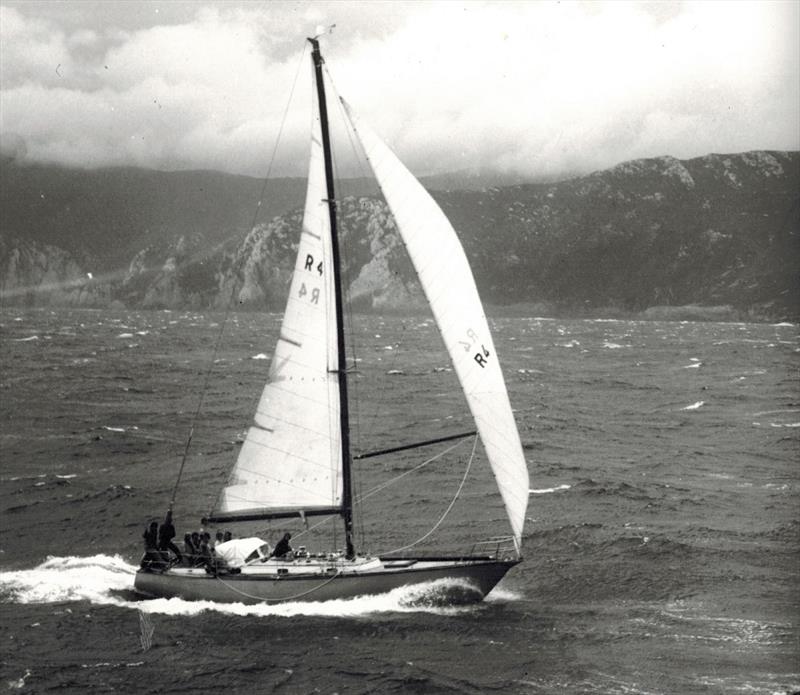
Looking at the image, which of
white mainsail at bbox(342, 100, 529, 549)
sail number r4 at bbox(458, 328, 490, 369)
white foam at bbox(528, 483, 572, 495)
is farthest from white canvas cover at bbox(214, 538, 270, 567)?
white foam at bbox(528, 483, 572, 495)

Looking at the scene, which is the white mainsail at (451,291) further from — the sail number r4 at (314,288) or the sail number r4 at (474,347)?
the sail number r4 at (314,288)

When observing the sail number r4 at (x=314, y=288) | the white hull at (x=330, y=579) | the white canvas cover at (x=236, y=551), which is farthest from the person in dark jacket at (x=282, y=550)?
the sail number r4 at (x=314, y=288)

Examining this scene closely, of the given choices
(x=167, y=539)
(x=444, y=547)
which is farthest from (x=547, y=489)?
(x=167, y=539)

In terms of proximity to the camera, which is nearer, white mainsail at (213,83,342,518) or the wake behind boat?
the wake behind boat

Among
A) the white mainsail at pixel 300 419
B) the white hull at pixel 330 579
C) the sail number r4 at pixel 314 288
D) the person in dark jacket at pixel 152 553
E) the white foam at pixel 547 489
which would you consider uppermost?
the sail number r4 at pixel 314 288

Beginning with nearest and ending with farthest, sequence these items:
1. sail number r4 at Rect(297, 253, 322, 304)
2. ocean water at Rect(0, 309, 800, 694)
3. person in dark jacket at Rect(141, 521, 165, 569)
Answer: ocean water at Rect(0, 309, 800, 694), sail number r4 at Rect(297, 253, 322, 304), person in dark jacket at Rect(141, 521, 165, 569)

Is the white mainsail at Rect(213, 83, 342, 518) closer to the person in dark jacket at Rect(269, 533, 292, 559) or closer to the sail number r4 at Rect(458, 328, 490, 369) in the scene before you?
the person in dark jacket at Rect(269, 533, 292, 559)

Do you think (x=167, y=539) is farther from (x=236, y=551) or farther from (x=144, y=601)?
(x=236, y=551)

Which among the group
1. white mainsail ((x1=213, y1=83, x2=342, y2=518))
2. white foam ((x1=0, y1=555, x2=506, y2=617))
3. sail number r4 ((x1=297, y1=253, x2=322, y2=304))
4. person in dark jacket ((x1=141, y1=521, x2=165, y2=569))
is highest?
sail number r4 ((x1=297, y1=253, x2=322, y2=304))
